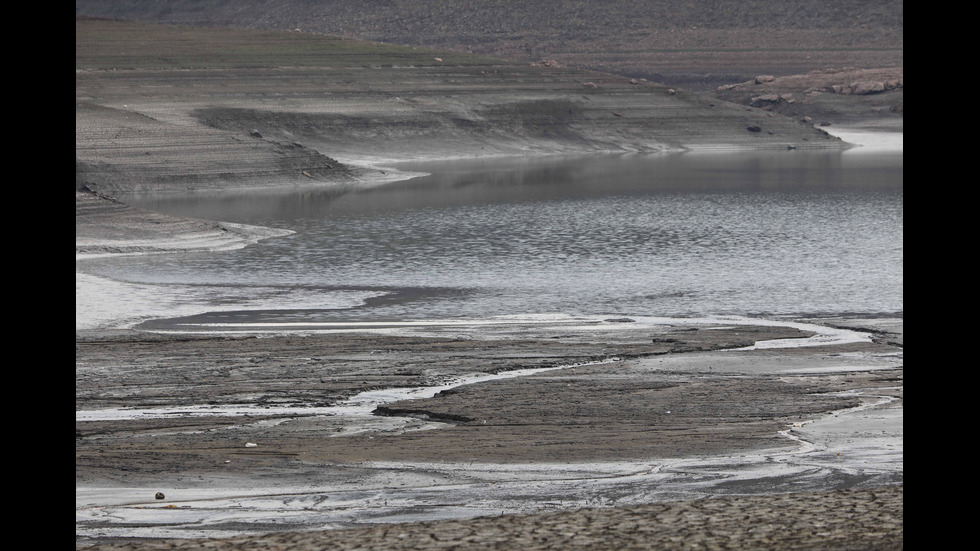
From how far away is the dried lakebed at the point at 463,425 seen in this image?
965 centimetres

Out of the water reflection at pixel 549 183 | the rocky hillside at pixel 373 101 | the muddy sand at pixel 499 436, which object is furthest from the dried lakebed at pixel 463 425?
the rocky hillside at pixel 373 101

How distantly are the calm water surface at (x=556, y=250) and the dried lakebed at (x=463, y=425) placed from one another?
3.64 metres

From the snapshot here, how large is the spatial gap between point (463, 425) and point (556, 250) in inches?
669

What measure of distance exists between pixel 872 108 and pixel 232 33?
3874 centimetres

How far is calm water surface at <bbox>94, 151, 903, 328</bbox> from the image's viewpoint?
21.7 meters

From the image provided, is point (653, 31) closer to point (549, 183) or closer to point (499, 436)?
point (549, 183)

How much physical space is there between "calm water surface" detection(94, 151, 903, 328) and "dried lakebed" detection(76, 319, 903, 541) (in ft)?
11.9

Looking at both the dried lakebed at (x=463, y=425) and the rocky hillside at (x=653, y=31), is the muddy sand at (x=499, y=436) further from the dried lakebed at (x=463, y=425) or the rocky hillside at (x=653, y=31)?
the rocky hillside at (x=653, y=31)

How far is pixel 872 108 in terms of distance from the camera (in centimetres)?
8256

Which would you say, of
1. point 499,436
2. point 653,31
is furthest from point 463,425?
point 653,31

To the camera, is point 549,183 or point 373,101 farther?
point 373,101

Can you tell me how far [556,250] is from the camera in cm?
2908

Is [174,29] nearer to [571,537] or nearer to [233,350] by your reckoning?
[233,350]
